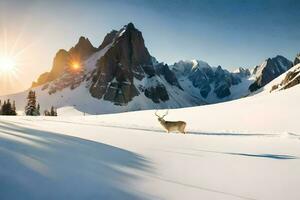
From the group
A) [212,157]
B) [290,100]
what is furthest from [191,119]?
[212,157]

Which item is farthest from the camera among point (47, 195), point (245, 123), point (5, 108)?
point (5, 108)


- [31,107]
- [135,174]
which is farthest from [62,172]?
[31,107]

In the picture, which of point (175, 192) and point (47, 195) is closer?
point (47, 195)

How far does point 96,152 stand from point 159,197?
4.19 meters

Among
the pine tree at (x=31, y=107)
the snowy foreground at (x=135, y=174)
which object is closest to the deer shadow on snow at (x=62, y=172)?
the snowy foreground at (x=135, y=174)

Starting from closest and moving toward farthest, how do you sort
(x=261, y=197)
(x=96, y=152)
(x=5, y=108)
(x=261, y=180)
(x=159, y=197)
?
(x=159, y=197) → (x=261, y=197) → (x=261, y=180) → (x=96, y=152) → (x=5, y=108)

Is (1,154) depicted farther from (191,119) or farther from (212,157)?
(191,119)

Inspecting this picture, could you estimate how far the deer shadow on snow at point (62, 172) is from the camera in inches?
249

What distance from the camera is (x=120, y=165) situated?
29.3ft

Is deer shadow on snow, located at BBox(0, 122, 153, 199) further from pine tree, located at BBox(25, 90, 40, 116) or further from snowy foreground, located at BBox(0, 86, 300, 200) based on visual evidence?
pine tree, located at BBox(25, 90, 40, 116)

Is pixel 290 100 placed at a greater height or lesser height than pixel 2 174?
greater

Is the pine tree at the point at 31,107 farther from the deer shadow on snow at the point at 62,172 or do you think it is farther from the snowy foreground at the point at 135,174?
the deer shadow on snow at the point at 62,172

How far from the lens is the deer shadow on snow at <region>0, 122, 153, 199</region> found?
634 centimetres

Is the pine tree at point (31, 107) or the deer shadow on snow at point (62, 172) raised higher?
the pine tree at point (31, 107)
